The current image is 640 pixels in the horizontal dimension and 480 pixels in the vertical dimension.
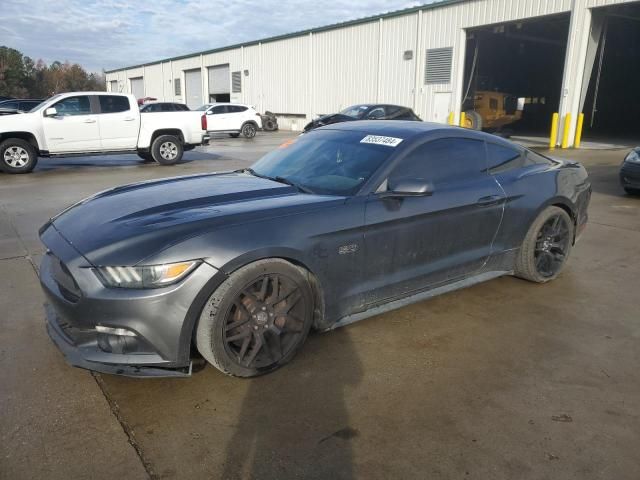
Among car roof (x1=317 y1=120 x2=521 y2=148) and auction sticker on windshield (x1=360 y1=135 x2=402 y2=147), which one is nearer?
auction sticker on windshield (x1=360 y1=135 x2=402 y2=147)

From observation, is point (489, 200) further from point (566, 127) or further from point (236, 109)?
point (236, 109)

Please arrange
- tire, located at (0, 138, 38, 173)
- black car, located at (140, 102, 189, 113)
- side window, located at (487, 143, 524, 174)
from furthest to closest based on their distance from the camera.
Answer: black car, located at (140, 102, 189, 113) → tire, located at (0, 138, 38, 173) → side window, located at (487, 143, 524, 174)

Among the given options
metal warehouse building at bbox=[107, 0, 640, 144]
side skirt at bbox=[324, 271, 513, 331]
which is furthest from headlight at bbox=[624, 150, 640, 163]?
metal warehouse building at bbox=[107, 0, 640, 144]

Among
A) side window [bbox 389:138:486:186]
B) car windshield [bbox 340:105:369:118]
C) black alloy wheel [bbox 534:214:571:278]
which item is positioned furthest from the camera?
car windshield [bbox 340:105:369:118]

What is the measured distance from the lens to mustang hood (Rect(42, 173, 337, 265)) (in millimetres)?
2635

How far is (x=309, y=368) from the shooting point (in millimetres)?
3080

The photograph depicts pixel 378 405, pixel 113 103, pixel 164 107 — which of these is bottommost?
pixel 378 405

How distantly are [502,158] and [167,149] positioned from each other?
1087 centimetres

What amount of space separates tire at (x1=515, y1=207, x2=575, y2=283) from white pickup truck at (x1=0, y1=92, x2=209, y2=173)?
35.7 ft

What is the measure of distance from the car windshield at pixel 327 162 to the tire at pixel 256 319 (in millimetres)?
761

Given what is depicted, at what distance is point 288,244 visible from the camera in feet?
9.39

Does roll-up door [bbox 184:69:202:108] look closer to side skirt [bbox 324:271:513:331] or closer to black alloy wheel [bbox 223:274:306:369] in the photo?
side skirt [bbox 324:271:513:331]

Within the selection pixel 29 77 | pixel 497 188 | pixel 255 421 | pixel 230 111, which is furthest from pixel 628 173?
pixel 29 77

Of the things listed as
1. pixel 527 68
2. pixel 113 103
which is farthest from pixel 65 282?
pixel 527 68
